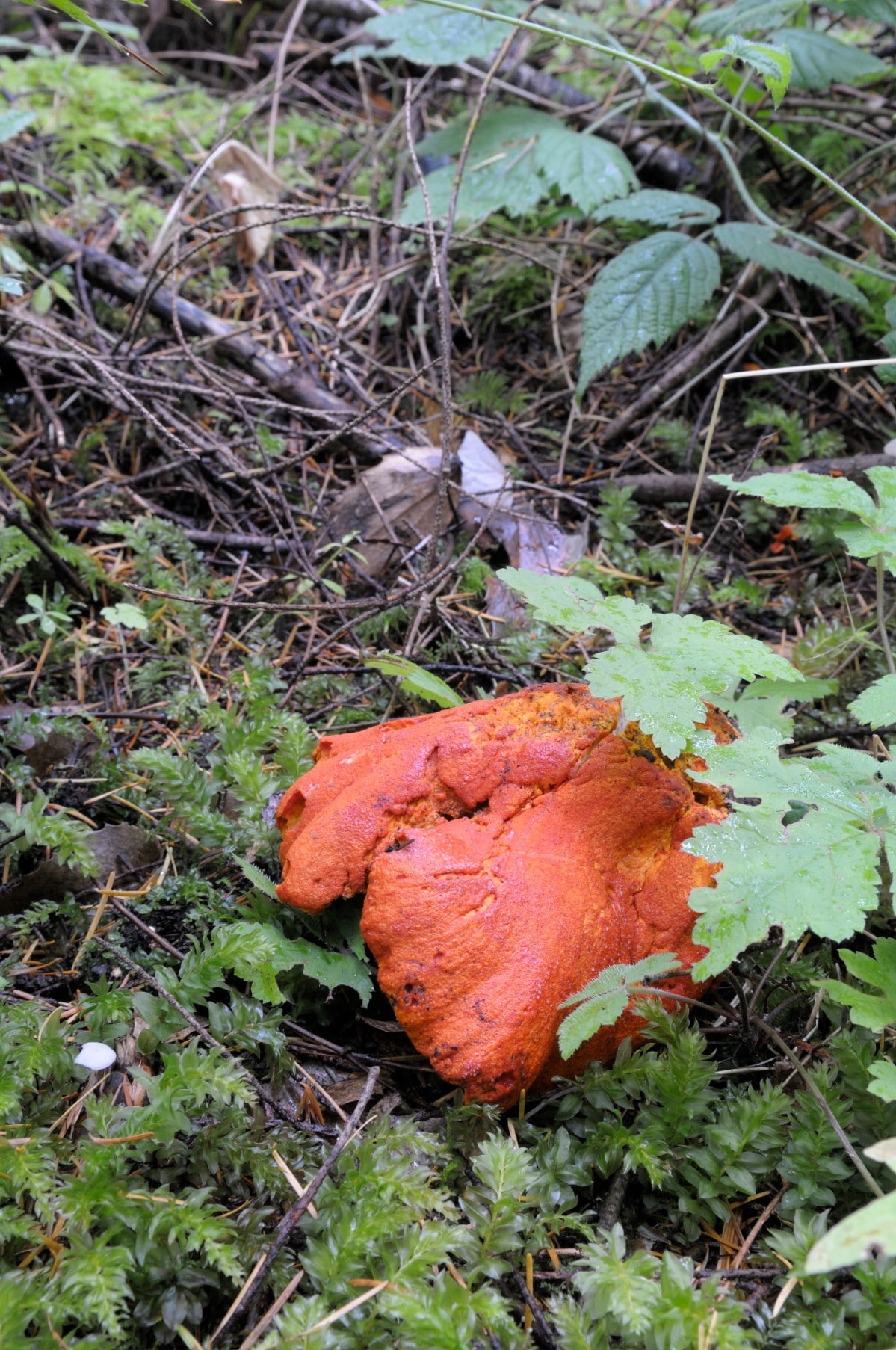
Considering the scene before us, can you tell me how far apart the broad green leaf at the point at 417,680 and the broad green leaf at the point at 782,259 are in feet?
7.17

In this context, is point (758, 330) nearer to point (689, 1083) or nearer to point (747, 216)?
point (747, 216)

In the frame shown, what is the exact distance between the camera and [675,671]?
2.04 m

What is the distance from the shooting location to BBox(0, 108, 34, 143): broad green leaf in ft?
10.7

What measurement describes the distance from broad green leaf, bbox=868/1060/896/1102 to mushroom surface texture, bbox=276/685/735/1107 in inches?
17.5

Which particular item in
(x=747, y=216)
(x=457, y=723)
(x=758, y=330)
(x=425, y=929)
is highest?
(x=747, y=216)

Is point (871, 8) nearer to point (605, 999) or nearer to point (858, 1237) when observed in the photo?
point (605, 999)

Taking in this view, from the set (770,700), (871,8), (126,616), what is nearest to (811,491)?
(770,700)

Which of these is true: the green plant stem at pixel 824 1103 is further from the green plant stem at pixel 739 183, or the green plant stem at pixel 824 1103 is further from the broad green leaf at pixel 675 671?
the green plant stem at pixel 739 183

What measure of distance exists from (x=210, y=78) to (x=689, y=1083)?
21.0ft

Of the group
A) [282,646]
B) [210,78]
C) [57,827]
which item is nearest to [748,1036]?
[57,827]

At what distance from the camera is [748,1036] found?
208 cm

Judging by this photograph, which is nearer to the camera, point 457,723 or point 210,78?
point 457,723

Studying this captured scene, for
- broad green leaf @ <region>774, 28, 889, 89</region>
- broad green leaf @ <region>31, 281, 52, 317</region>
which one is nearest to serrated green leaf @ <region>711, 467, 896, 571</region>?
broad green leaf @ <region>774, 28, 889, 89</region>

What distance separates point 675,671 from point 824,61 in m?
3.20
